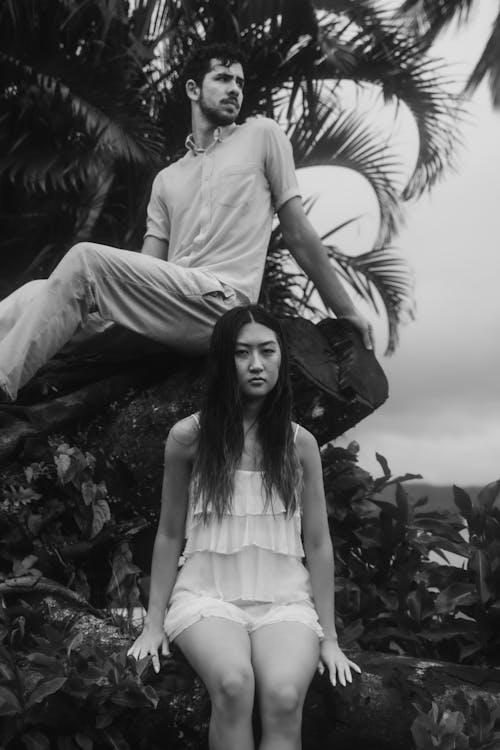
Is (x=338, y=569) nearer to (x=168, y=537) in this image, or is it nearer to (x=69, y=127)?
(x=168, y=537)

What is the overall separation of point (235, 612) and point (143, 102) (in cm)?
823

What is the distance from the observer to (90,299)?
446 centimetres

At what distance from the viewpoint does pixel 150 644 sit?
3229 millimetres

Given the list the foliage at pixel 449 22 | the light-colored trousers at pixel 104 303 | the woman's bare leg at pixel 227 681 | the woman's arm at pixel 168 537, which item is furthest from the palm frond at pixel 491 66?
the woman's bare leg at pixel 227 681

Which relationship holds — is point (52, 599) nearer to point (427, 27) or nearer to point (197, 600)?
point (197, 600)

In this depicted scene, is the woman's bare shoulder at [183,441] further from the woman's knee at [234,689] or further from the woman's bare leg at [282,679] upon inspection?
the woman's knee at [234,689]

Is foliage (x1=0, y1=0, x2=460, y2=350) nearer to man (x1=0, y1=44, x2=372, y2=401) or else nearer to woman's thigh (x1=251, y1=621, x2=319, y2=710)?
man (x1=0, y1=44, x2=372, y2=401)

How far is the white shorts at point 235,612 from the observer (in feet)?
10.1

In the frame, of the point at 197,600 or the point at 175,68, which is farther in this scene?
the point at 175,68

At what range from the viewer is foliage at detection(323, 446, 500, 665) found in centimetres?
422

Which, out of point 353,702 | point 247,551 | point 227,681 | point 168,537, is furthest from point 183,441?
point 353,702

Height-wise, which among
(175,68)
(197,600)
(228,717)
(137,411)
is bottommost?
(228,717)

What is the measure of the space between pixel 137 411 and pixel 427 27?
8119 millimetres

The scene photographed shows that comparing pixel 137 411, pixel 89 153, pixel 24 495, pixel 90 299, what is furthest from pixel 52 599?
pixel 89 153
